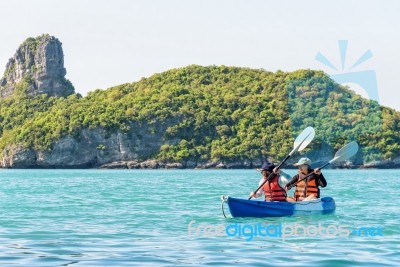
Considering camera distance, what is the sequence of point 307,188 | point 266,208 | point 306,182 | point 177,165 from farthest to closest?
point 177,165 < point 307,188 < point 306,182 < point 266,208

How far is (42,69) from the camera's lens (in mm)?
173875

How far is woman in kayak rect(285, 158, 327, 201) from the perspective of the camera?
68.7ft

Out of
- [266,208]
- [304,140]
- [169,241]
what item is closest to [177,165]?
[304,140]

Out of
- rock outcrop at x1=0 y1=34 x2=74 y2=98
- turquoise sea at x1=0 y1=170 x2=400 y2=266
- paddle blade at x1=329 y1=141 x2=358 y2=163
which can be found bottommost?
turquoise sea at x1=0 y1=170 x2=400 y2=266

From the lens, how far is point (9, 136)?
150625 millimetres

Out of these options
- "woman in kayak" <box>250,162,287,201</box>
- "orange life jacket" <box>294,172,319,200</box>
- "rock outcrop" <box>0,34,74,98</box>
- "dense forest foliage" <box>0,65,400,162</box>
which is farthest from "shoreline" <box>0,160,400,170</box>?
"woman in kayak" <box>250,162,287,201</box>

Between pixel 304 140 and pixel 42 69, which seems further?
pixel 42 69

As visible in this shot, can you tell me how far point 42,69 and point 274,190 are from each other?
158755 mm

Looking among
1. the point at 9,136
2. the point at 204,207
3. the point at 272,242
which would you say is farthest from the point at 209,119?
the point at 272,242

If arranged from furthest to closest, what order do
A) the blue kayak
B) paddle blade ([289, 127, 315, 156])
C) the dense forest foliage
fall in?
the dense forest foliage → paddle blade ([289, 127, 315, 156]) → the blue kayak

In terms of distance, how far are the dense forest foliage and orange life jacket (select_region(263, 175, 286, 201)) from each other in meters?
108

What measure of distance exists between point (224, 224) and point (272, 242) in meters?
4.02

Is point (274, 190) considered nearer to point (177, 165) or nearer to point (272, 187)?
point (272, 187)

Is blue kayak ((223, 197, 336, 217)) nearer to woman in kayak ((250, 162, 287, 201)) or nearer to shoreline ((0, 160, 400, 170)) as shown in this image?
woman in kayak ((250, 162, 287, 201))
